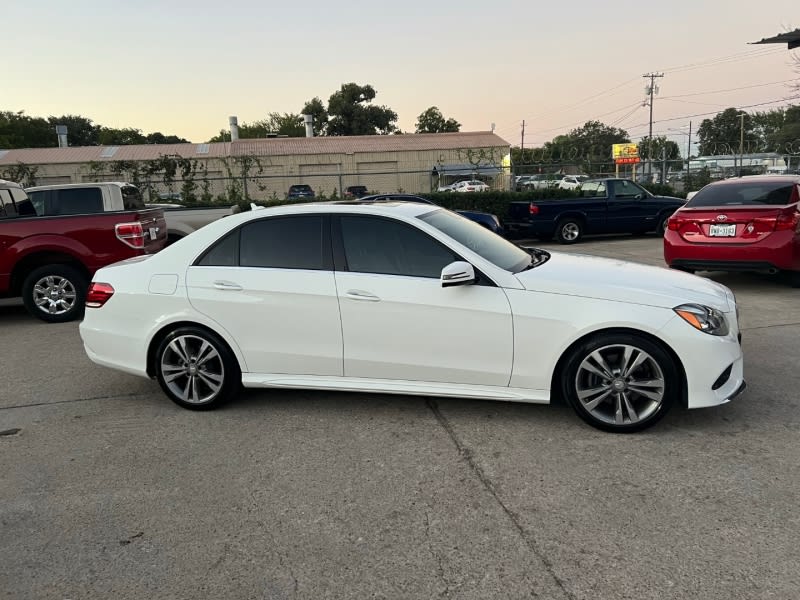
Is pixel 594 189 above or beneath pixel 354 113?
beneath

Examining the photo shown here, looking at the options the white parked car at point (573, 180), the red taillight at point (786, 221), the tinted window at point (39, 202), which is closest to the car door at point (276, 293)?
the tinted window at point (39, 202)

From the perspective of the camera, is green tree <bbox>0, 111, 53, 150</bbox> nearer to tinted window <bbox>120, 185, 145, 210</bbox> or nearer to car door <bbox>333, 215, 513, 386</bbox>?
tinted window <bbox>120, 185, 145, 210</bbox>

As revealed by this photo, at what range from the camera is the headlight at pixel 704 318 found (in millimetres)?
3732

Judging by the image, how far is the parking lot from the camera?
2559 millimetres

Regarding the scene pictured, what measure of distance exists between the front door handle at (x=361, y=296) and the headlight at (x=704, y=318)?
1.95 metres

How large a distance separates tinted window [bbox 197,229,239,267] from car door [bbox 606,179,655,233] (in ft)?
42.9

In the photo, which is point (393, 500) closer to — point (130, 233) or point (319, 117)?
point (130, 233)

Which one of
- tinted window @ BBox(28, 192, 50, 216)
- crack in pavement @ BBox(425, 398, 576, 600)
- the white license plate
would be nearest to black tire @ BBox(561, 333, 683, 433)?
crack in pavement @ BBox(425, 398, 576, 600)

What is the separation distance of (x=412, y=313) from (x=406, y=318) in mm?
56

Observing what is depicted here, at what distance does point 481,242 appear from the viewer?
4.60 meters

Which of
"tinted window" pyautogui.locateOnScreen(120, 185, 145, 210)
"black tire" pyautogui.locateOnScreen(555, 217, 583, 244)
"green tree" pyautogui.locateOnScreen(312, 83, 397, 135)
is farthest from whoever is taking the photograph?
"green tree" pyautogui.locateOnScreen(312, 83, 397, 135)

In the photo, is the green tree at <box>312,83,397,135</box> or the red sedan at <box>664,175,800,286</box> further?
the green tree at <box>312,83,397,135</box>

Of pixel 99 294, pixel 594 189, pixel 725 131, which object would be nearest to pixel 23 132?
pixel 594 189

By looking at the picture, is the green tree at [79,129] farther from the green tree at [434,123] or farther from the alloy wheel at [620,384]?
the alloy wheel at [620,384]
